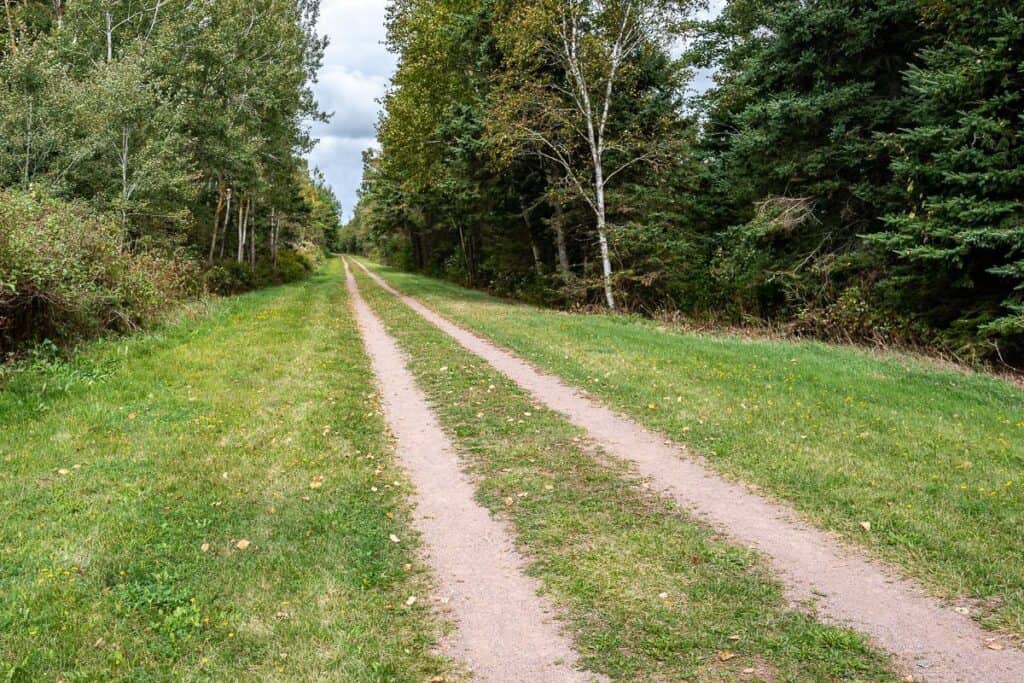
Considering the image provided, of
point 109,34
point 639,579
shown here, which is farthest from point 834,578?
point 109,34

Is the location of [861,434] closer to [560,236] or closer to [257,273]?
[560,236]

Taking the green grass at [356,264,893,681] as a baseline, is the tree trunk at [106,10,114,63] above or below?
above

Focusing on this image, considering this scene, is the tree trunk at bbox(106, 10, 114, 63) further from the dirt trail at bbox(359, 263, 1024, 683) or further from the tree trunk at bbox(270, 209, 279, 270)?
the dirt trail at bbox(359, 263, 1024, 683)

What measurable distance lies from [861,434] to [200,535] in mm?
7031

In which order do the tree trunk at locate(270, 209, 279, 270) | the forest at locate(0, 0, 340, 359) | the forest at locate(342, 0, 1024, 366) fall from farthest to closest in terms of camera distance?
1. the tree trunk at locate(270, 209, 279, 270)
2. the forest at locate(342, 0, 1024, 366)
3. the forest at locate(0, 0, 340, 359)

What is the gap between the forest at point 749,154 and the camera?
1332 cm

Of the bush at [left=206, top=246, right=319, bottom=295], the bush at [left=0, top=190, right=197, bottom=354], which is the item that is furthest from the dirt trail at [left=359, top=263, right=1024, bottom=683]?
the bush at [left=206, top=246, right=319, bottom=295]

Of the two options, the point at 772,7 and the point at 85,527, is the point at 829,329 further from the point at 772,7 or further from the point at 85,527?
the point at 85,527

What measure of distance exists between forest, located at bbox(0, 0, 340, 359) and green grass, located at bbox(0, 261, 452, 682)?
2.65 m

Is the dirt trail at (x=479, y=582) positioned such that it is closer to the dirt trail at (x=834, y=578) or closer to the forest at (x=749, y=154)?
the dirt trail at (x=834, y=578)

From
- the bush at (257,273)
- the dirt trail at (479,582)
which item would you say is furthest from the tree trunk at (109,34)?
the dirt trail at (479,582)

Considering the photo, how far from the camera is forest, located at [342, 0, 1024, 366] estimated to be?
13320 mm

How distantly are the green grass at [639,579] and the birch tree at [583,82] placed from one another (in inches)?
616

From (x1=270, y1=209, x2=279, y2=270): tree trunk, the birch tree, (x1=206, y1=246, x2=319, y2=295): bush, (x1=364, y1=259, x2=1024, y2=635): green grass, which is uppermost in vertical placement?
the birch tree
